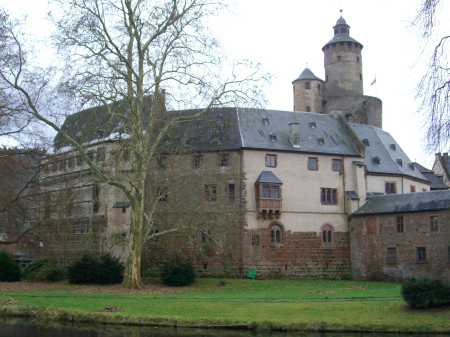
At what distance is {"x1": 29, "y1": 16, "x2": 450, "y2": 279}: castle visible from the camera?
3597 cm

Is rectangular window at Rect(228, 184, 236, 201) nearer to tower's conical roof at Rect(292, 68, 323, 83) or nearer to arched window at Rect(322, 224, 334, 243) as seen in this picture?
arched window at Rect(322, 224, 334, 243)

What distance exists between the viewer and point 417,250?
36.3 meters

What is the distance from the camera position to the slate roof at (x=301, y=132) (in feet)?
132

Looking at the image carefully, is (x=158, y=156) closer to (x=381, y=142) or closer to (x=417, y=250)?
(x=417, y=250)

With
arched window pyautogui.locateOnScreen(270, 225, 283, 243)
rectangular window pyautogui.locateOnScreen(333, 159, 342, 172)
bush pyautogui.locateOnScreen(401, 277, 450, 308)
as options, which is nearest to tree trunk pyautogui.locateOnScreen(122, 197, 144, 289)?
arched window pyautogui.locateOnScreen(270, 225, 283, 243)

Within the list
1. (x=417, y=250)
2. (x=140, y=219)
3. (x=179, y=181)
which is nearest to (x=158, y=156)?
(x=179, y=181)

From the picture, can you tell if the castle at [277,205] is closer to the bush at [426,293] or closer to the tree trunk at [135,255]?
the tree trunk at [135,255]

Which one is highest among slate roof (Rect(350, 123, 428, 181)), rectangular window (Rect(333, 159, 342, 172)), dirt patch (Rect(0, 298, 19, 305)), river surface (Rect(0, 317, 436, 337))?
slate roof (Rect(350, 123, 428, 181))

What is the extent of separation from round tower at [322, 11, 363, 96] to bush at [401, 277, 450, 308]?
142ft

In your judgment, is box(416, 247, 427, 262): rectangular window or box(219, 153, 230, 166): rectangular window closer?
box(416, 247, 427, 262): rectangular window

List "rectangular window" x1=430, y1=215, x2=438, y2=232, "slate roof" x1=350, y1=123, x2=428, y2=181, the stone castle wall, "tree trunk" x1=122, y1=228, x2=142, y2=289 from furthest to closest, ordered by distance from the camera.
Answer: the stone castle wall
"slate roof" x1=350, y1=123, x2=428, y2=181
"rectangular window" x1=430, y1=215, x2=438, y2=232
"tree trunk" x1=122, y1=228, x2=142, y2=289

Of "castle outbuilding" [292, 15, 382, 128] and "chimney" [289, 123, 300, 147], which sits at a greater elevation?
"castle outbuilding" [292, 15, 382, 128]

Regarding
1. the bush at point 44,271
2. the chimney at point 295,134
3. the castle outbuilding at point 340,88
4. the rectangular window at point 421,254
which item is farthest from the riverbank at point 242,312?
the castle outbuilding at point 340,88

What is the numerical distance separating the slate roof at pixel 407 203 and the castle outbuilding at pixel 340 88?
61.7ft
